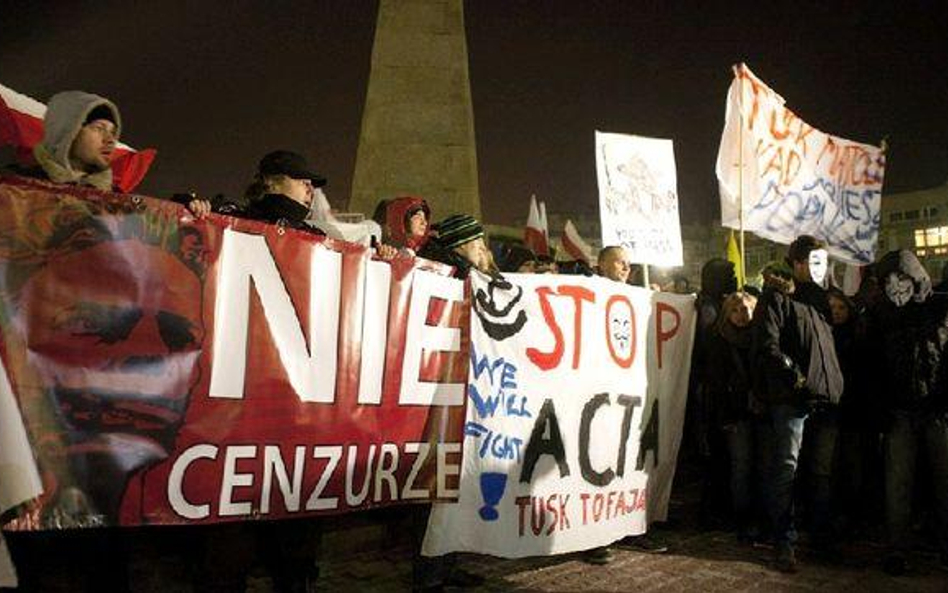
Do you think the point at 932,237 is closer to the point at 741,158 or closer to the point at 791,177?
the point at 791,177

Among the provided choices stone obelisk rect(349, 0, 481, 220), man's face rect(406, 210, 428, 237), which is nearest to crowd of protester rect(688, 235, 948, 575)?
man's face rect(406, 210, 428, 237)

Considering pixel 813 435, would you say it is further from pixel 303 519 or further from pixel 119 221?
pixel 119 221

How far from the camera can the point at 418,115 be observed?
9.02 meters

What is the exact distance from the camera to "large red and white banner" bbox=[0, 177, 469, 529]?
273 centimetres

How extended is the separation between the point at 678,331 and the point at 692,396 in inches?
31.6

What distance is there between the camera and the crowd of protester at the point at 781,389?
11.4 feet

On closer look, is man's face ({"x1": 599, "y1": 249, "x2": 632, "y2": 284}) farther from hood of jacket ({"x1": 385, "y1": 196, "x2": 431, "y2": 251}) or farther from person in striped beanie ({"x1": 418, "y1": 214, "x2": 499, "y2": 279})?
hood of jacket ({"x1": 385, "y1": 196, "x2": 431, "y2": 251})

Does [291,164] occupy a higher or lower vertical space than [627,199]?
lower

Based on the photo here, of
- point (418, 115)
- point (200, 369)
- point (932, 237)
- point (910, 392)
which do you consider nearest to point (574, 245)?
point (418, 115)

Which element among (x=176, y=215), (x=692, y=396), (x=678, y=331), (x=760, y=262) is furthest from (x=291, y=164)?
(x=760, y=262)

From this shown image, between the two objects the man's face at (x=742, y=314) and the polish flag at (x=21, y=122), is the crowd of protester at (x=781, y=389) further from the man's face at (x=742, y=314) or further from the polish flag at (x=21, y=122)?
the polish flag at (x=21, y=122)

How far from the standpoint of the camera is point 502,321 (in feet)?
14.7

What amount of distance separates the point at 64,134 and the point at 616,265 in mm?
3680

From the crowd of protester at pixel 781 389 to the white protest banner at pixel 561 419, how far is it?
0.28m
